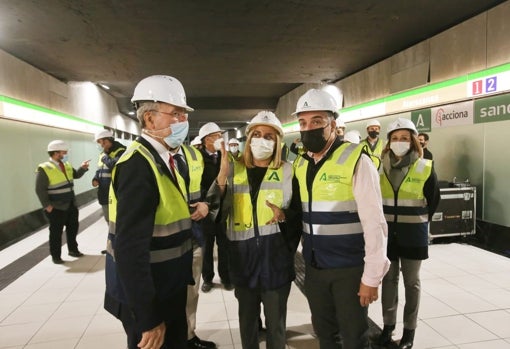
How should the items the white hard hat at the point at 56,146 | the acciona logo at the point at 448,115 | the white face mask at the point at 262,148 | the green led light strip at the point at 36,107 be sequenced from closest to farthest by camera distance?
the white face mask at the point at 262,148, the white hard hat at the point at 56,146, the acciona logo at the point at 448,115, the green led light strip at the point at 36,107

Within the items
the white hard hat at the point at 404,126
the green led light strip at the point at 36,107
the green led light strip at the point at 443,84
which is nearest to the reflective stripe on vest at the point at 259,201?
the white hard hat at the point at 404,126

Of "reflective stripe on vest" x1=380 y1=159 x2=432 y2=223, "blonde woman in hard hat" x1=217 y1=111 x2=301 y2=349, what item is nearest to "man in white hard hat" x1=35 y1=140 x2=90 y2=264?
"blonde woman in hard hat" x1=217 y1=111 x2=301 y2=349

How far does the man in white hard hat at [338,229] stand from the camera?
1.63 m

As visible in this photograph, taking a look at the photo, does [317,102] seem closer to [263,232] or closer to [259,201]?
[259,201]

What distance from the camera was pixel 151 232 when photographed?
1.26 meters

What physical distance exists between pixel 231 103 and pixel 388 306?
41.6ft

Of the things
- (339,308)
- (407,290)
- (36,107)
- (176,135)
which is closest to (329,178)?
(339,308)

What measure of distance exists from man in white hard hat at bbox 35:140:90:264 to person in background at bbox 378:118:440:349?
4.37 meters

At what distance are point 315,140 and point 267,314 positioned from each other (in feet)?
3.32

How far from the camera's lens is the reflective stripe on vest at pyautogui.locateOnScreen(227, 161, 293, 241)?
6.14 feet

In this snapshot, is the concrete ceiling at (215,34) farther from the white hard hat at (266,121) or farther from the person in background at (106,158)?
the white hard hat at (266,121)

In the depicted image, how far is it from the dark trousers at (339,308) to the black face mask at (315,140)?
654mm

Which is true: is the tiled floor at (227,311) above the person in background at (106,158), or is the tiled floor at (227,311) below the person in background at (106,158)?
below

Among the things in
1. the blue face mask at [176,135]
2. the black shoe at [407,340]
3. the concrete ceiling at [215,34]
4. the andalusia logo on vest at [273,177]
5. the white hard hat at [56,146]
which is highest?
the concrete ceiling at [215,34]
